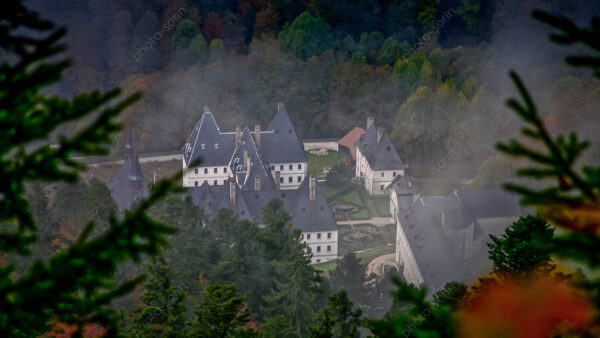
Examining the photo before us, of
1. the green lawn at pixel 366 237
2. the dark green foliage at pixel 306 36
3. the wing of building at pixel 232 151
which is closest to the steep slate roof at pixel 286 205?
the green lawn at pixel 366 237

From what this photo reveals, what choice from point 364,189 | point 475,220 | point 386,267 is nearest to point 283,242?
point 386,267

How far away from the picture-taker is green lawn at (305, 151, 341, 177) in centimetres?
5662

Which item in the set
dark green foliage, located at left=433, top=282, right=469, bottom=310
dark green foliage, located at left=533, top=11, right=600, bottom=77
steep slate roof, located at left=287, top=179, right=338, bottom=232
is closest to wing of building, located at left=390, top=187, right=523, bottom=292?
steep slate roof, located at left=287, top=179, right=338, bottom=232

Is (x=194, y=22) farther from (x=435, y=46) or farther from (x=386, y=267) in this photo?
(x=386, y=267)

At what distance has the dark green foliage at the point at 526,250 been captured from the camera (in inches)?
512

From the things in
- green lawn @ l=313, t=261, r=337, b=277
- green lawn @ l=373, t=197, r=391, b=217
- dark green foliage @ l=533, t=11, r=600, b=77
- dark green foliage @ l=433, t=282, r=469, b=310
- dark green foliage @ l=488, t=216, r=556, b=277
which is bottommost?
green lawn @ l=313, t=261, r=337, b=277

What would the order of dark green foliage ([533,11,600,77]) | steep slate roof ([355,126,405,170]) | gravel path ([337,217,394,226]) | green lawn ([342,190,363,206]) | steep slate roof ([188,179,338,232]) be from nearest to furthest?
dark green foliage ([533,11,600,77]) < steep slate roof ([188,179,338,232]) < gravel path ([337,217,394,226]) < green lawn ([342,190,363,206]) < steep slate roof ([355,126,405,170])

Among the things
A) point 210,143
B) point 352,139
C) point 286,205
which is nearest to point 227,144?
point 210,143

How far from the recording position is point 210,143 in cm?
4978

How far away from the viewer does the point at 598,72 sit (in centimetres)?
473

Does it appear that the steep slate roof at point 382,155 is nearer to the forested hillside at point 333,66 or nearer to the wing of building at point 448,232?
the forested hillside at point 333,66

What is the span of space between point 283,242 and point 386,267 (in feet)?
32.1

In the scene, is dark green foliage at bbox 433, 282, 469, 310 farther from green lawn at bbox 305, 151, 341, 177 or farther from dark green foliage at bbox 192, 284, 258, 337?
green lawn at bbox 305, 151, 341, 177

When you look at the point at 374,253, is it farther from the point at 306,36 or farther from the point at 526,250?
the point at 306,36
